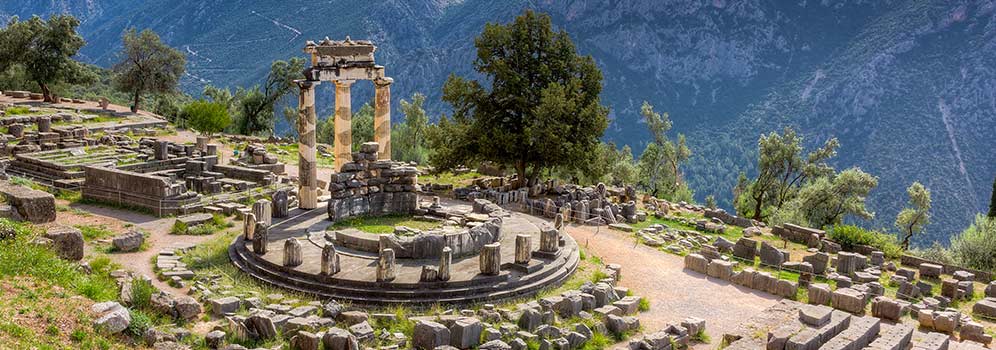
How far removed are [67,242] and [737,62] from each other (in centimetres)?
8304

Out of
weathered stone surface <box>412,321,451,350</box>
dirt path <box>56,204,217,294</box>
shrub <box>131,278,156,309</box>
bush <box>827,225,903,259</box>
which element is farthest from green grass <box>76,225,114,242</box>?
bush <box>827,225,903,259</box>

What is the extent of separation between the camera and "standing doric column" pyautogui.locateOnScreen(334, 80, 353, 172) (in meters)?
32.2

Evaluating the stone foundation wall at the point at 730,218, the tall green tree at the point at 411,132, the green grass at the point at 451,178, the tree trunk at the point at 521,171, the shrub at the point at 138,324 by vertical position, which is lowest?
the shrub at the point at 138,324

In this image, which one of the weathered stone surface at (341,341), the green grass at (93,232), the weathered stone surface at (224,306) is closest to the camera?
the weathered stone surface at (341,341)

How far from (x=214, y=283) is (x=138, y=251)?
4.80 m

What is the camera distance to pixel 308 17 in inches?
4156

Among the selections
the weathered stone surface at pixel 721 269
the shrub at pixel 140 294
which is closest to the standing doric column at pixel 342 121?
the shrub at pixel 140 294

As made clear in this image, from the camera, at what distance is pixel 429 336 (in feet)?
58.0

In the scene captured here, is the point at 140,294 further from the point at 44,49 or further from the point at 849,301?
the point at 44,49

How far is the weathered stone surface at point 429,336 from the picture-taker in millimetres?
17609

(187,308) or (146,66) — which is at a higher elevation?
(146,66)

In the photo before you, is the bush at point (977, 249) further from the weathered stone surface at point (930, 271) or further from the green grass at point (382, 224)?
the green grass at point (382, 224)

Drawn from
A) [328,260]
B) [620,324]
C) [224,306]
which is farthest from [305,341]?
[620,324]

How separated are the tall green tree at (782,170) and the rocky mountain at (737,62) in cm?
1767
